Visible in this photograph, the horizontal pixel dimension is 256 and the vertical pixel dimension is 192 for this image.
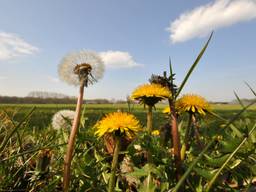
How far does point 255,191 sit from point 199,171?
0.36 metres

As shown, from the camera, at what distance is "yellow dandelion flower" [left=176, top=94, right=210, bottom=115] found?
1.08 metres

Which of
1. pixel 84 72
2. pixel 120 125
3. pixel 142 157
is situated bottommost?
pixel 142 157

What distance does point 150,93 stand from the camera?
1.06 m

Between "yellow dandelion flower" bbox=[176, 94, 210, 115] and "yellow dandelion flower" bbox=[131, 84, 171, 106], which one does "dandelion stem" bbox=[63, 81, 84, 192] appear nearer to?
"yellow dandelion flower" bbox=[131, 84, 171, 106]

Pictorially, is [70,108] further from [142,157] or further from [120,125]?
[120,125]

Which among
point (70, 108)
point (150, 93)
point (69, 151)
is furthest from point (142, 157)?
point (70, 108)

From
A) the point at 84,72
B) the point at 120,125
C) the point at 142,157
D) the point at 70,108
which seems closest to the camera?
the point at 120,125

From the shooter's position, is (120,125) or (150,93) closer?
(120,125)

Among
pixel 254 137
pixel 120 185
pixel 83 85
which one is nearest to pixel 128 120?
pixel 83 85

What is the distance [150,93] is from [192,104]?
15cm

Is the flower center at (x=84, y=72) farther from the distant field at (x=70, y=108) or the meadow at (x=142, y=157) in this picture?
the distant field at (x=70, y=108)

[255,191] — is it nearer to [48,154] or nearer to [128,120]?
[128,120]

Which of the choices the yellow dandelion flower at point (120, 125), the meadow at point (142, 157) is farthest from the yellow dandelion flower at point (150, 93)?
the yellow dandelion flower at point (120, 125)

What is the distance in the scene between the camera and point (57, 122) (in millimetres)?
2922
